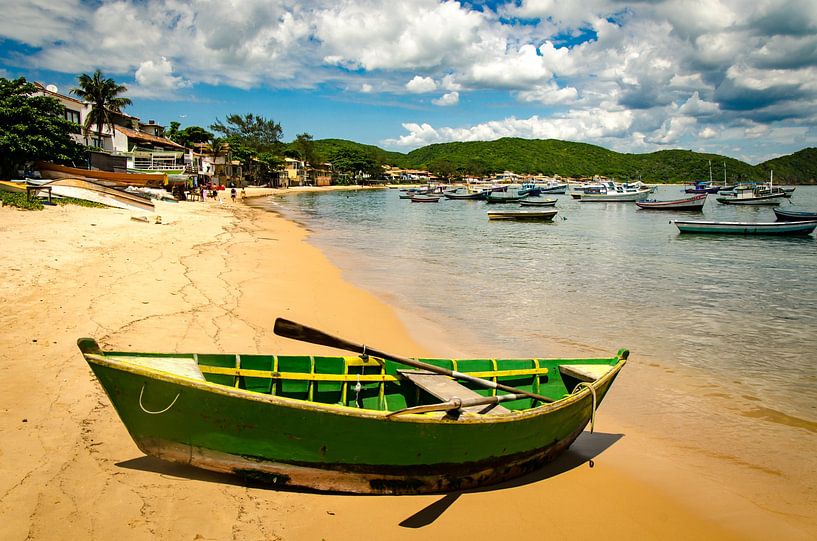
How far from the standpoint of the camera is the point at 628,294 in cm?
1569

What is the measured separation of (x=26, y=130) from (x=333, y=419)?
4051cm

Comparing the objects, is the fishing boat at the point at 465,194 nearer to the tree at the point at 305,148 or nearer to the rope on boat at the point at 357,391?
the tree at the point at 305,148

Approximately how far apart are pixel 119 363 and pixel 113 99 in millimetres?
59558

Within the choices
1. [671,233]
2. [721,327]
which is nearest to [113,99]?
[671,233]

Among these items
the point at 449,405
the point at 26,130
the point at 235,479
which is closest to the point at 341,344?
the point at 449,405

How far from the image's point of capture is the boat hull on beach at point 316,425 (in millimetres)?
4262

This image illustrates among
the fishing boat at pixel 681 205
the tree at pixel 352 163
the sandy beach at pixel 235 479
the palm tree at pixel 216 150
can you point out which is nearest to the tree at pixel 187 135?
the palm tree at pixel 216 150

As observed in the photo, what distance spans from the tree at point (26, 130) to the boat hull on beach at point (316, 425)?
123 feet

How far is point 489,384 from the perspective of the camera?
564cm

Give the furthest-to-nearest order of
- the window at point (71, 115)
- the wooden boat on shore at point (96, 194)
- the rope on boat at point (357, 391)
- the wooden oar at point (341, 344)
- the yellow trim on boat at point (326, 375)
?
the window at point (71, 115), the wooden boat on shore at point (96, 194), the rope on boat at point (357, 391), the wooden oar at point (341, 344), the yellow trim on boat at point (326, 375)

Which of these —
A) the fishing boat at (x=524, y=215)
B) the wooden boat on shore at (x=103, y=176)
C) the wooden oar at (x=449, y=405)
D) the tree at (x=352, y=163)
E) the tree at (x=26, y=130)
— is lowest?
the wooden oar at (x=449, y=405)

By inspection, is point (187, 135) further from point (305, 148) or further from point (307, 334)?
point (307, 334)

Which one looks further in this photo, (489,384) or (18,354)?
(18,354)

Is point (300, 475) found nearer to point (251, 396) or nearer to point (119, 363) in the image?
point (251, 396)
